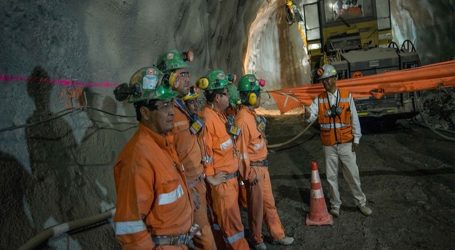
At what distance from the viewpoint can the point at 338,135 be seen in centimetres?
450

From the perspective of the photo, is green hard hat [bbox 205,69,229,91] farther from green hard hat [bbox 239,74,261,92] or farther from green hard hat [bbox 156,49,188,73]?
green hard hat [bbox 239,74,261,92]

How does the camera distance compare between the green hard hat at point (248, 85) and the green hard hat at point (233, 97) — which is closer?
the green hard hat at point (248, 85)

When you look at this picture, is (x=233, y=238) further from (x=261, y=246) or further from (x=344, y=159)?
(x=344, y=159)

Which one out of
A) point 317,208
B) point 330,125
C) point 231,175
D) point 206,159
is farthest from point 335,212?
point 206,159

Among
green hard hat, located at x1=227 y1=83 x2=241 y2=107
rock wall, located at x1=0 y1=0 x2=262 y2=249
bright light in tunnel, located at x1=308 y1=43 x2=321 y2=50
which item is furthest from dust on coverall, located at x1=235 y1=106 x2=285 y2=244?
bright light in tunnel, located at x1=308 y1=43 x2=321 y2=50

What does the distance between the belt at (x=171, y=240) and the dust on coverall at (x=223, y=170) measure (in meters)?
1.17

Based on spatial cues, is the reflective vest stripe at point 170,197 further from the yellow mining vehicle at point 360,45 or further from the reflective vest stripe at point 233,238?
the yellow mining vehicle at point 360,45

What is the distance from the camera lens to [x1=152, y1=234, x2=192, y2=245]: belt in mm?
2039

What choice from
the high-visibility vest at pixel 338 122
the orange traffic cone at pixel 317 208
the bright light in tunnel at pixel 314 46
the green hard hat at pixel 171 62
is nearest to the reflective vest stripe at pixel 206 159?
the green hard hat at pixel 171 62

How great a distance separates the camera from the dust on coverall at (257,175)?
372 centimetres

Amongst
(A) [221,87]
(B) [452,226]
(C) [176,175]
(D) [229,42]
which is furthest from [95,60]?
(D) [229,42]

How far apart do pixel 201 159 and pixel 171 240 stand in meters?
1.30

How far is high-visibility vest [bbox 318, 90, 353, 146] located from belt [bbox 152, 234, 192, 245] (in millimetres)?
2943

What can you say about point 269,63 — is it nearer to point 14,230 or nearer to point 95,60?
point 95,60
